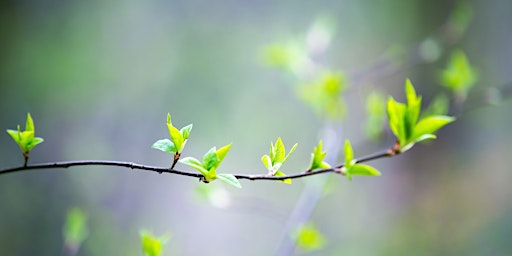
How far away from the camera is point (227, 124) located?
890 mm

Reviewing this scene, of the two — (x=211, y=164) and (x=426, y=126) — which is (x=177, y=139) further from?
(x=426, y=126)

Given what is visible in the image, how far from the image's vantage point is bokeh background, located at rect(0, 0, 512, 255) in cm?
78

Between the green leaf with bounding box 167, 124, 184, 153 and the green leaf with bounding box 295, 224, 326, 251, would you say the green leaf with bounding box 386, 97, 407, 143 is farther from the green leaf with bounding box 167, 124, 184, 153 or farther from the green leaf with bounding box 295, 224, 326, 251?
the green leaf with bounding box 295, 224, 326, 251

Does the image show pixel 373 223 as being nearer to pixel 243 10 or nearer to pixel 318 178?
pixel 318 178

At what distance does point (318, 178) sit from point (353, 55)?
0.45 m

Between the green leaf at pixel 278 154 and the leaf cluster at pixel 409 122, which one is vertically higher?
the leaf cluster at pixel 409 122

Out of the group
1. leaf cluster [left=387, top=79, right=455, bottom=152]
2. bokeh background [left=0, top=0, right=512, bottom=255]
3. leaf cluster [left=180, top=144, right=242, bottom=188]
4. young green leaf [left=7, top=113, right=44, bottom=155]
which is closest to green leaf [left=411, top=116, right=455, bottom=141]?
leaf cluster [left=387, top=79, right=455, bottom=152]

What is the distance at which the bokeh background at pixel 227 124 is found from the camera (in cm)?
78

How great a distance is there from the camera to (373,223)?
93cm

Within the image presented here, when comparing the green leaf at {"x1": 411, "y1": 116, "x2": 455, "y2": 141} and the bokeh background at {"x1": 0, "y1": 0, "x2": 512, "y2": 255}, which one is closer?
the green leaf at {"x1": 411, "y1": 116, "x2": 455, "y2": 141}

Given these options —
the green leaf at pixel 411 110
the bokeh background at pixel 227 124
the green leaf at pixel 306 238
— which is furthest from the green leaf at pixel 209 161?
the bokeh background at pixel 227 124

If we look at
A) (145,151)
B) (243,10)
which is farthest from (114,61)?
(243,10)

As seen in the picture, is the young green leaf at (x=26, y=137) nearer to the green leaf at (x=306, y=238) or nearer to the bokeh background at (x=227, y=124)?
the green leaf at (x=306, y=238)

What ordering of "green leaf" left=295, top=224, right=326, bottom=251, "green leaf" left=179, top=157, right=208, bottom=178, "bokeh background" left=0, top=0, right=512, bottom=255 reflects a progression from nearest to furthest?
"green leaf" left=179, top=157, right=208, bottom=178 < "green leaf" left=295, top=224, right=326, bottom=251 < "bokeh background" left=0, top=0, right=512, bottom=255
